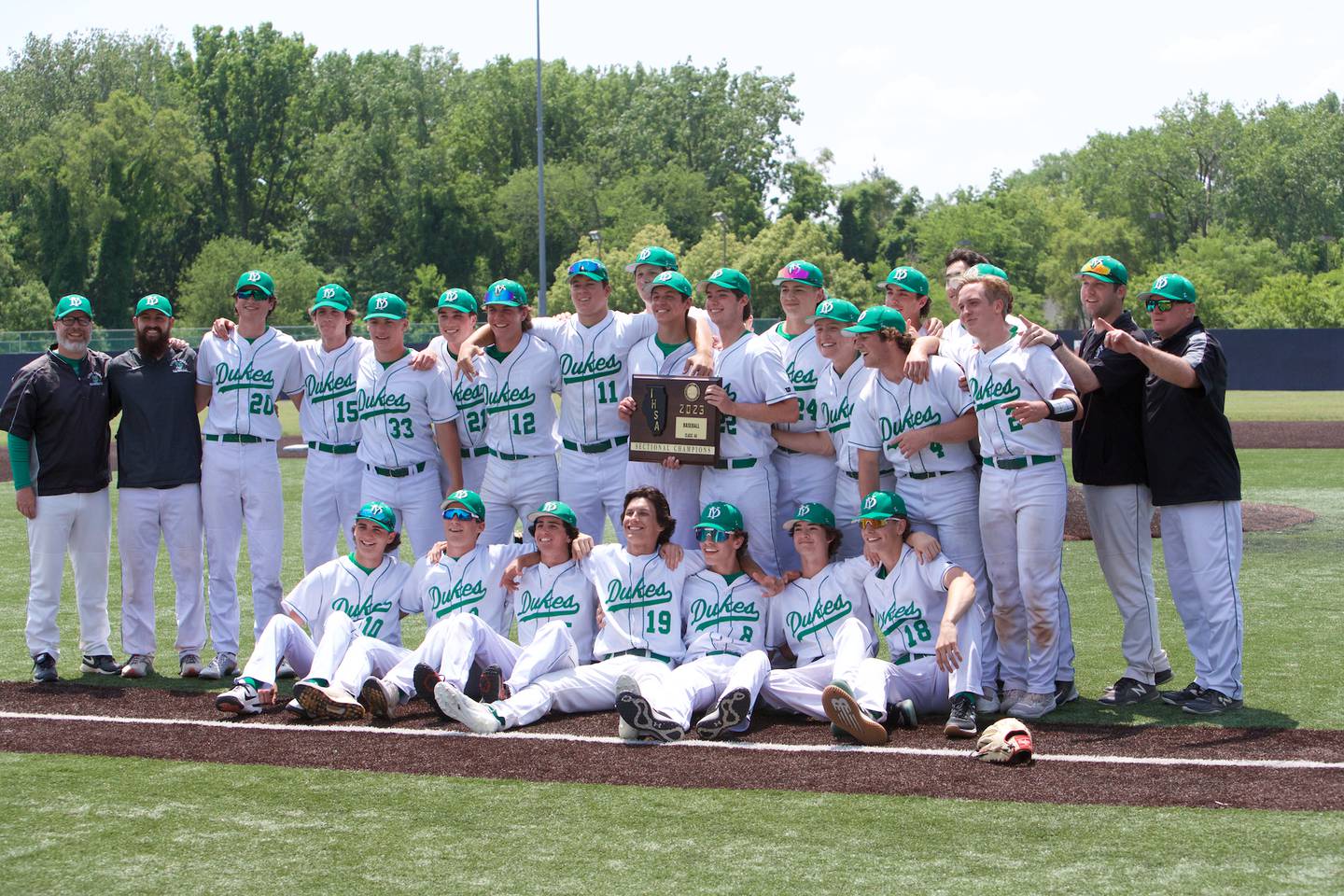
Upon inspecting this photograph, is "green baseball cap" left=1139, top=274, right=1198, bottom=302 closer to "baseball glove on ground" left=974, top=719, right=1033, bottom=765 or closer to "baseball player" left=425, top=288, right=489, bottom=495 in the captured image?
"baseball glove on ground" left=974, top=719, right=1033, bottom=765

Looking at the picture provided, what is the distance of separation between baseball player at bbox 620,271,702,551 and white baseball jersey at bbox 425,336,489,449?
0.80 metres

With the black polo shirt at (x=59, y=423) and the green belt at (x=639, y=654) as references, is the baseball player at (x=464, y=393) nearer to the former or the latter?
the green belt at (x=639, y=654)

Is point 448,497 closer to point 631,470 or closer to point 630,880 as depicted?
point 631,470

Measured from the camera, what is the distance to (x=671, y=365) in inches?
267

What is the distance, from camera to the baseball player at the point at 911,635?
18.4 feet

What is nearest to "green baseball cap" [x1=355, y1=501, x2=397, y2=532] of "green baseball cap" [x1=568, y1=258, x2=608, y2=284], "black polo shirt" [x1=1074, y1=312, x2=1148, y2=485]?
"green baseball cap" [x1=568, y1=258, x2=608, y2=284]

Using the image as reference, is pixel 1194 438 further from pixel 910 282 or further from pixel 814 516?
pixel 814 516

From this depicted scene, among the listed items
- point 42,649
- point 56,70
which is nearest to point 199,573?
point 42,649

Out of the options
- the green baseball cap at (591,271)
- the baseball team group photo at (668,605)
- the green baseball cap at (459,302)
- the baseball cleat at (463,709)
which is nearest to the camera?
the baseball team group photo at (668,605)

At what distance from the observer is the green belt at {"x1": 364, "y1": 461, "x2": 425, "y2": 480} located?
22.8ft

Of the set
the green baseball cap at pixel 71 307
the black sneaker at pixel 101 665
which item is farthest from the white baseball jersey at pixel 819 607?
the green baseball cap at pixel 71 307

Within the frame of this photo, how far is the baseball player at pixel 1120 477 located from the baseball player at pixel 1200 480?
0.33 ft

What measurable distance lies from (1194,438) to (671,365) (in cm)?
248

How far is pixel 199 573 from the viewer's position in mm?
7246
